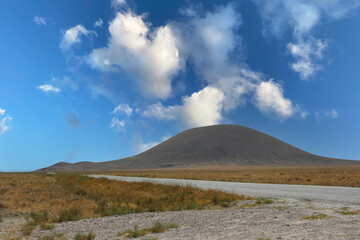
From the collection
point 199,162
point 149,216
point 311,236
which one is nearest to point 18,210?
point 149,216

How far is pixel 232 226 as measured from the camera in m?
9.38

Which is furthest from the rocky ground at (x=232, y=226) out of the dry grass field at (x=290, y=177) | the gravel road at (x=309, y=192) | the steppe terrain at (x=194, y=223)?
the dry grass field at (x=290, y=177)

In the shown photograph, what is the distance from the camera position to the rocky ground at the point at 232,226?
7.78 metres

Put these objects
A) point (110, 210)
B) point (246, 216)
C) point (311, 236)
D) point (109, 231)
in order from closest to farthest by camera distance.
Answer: point (311, 236)
point (109, 231)
point (246, 216)
point (110, 210)

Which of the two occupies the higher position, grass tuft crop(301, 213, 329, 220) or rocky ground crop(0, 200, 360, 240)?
grass tuft crop(301, 213, 329, 220)

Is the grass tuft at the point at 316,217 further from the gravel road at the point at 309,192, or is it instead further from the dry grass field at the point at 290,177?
the dry grass field at the point at 290,177

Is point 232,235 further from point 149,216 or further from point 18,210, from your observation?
point 18,210

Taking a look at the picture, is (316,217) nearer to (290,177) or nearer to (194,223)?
(194,223)

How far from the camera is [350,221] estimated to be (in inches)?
357

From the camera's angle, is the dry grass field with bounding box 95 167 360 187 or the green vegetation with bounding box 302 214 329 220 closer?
the green vegetation with bounding box 302 214 329 220

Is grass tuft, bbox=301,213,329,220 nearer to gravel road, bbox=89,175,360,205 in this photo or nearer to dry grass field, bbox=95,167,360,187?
gravel road, bbox=89,175,360,205

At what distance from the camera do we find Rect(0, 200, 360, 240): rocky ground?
7.78m

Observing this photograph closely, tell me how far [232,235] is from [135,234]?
314cm

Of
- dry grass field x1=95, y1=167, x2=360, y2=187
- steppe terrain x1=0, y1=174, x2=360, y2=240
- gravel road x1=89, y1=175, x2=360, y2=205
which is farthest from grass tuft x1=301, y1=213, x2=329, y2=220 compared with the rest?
dry grass field x1=95, y1=167, x2=360, y2=187
